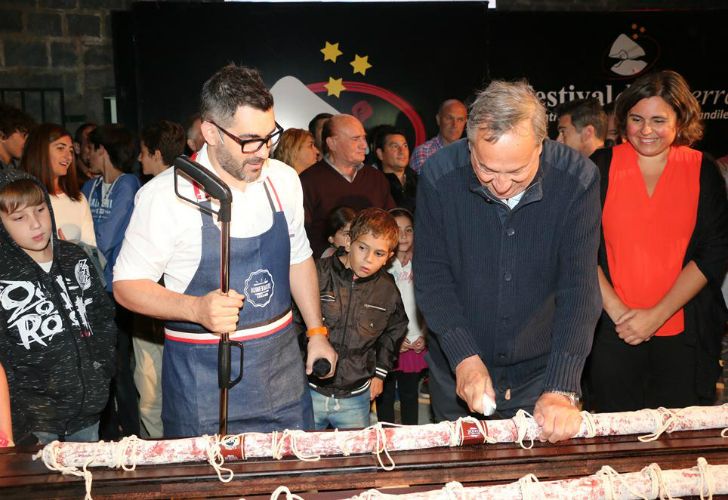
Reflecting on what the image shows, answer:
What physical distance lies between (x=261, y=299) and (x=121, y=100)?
5369 mm

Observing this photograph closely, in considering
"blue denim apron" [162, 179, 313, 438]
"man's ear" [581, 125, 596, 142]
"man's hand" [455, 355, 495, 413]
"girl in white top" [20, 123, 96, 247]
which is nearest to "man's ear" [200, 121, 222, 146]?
"blue denim apron" [162, 179, 313, 438]

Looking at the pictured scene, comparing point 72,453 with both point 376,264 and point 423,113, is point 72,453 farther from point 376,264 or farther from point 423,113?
point 423,113

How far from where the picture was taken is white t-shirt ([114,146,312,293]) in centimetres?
257

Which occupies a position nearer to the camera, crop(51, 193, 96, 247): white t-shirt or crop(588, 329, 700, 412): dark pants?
crop(588, 329, 700, 412): dark pants

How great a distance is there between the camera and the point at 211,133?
259cm

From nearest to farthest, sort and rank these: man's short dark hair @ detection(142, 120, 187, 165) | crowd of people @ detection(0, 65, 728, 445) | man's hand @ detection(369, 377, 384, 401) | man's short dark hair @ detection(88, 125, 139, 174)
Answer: crowd of people @ detection(0, 65, 728, 445) → man's hand @ detection(369, 377, 384, 401) → man's short dark hair @ detection(142, 120, 187, 165) → man's short dark hair @ detection(88, 125, 139, 174)

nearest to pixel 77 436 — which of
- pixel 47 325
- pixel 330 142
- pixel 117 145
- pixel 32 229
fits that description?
pixel 47 325

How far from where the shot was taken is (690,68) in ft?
27.3

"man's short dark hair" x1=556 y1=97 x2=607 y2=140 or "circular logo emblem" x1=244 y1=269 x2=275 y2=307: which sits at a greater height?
"man's short dark hair" x1=556 y1=97 x2=607 y2=140

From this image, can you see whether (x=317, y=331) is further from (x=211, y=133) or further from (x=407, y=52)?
(x=407, y=52)

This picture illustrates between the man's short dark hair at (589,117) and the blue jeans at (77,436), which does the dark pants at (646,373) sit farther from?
the blue jeans at (77,436)

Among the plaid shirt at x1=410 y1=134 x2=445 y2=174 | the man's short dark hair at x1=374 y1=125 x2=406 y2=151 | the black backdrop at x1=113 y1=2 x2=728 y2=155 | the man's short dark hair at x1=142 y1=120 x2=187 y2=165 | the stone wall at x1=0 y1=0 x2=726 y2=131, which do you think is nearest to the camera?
the man's short dark hair at x1=142 y1=120 x2=187 y2=165

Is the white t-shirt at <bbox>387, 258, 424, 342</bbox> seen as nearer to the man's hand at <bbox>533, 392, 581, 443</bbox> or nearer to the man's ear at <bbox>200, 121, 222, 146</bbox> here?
the man's ear at <bbox>200, 121, 222, 146</bbox>

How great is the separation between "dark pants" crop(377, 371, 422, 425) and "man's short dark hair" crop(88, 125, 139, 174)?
219cm
